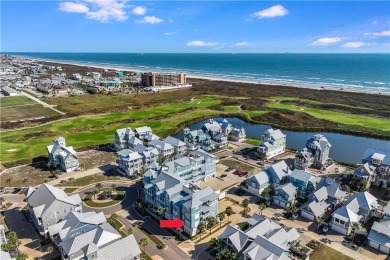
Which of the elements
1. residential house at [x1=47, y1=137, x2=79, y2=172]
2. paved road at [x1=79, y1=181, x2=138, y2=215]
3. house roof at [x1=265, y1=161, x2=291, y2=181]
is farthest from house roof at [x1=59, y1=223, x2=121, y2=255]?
house roof at [x1=265, y1=161, x2=291, y2=181]

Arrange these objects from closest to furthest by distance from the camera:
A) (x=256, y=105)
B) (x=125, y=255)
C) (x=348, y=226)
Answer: (x=125, y=255) → (x=348, y=226) → (x=256, y=105)

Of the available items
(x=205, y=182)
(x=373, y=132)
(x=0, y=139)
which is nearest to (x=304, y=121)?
(x=373, y=132)

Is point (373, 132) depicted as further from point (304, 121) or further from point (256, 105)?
point (256, 105)

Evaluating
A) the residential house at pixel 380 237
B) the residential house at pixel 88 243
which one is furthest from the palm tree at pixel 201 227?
the residential house at pixel 380 237

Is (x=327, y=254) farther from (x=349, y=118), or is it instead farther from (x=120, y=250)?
(x=349, y=118)

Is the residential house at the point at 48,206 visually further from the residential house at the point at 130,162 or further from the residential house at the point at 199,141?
the residential house at the point at 199,141

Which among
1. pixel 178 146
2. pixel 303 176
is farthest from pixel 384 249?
pixel 178 146

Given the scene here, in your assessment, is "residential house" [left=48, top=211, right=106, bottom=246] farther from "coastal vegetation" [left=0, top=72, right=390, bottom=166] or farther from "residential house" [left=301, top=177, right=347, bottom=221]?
"coastal vegetation" [left=0, top=72, right=390, bottom=166]
